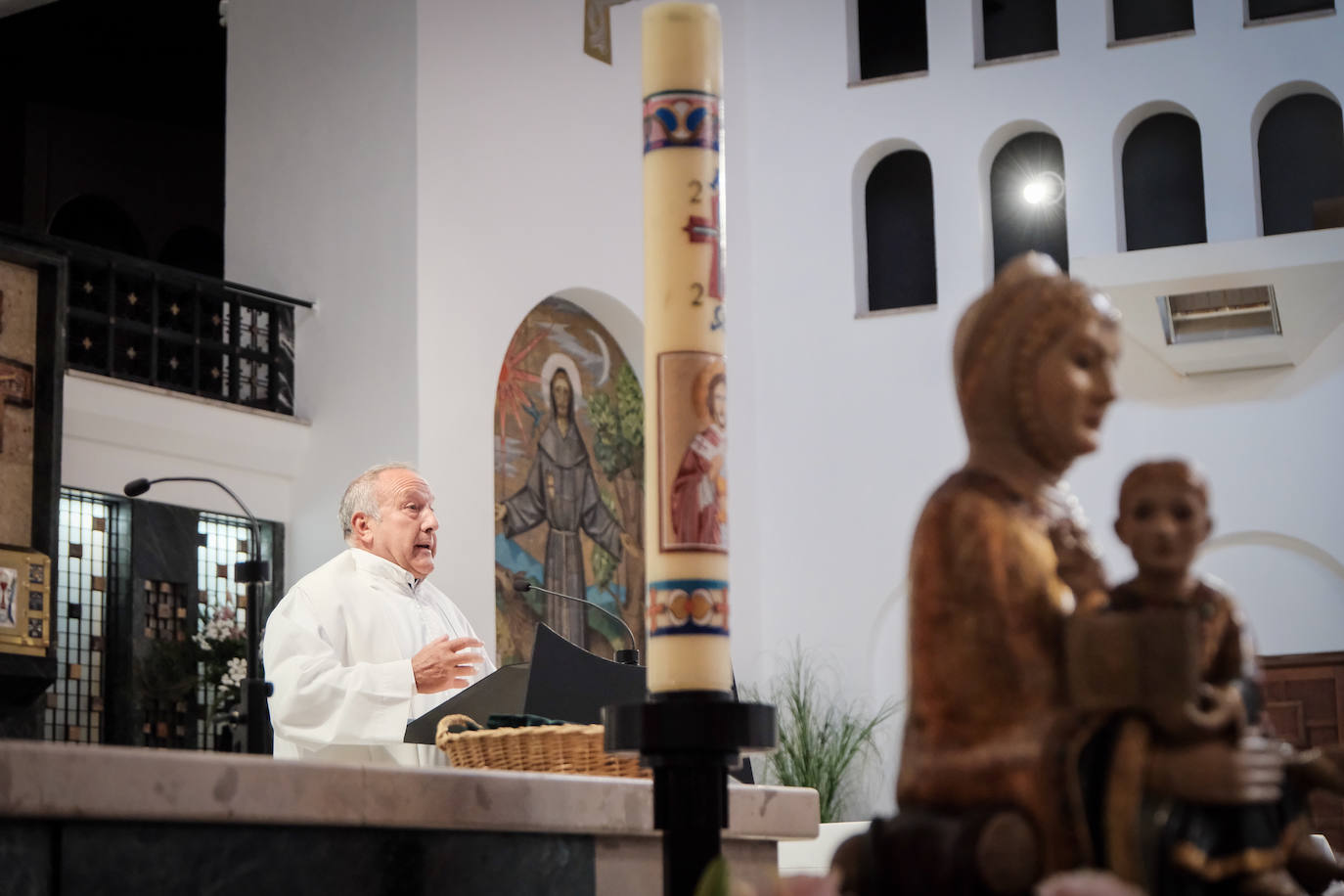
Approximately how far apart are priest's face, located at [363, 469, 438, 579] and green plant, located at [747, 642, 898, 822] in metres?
7.82

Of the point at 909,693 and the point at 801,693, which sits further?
the point at 801,693

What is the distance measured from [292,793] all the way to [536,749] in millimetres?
941

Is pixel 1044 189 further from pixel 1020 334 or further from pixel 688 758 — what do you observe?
pixel 1020 334

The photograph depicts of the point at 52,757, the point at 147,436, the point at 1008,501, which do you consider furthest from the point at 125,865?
the point at 147,436

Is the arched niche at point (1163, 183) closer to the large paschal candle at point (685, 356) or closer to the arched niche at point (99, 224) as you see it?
the arched niche at point (99, 224)

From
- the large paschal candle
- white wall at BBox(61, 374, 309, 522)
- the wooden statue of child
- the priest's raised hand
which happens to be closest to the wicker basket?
the large paschal candle

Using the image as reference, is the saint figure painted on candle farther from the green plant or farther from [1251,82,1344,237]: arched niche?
[1251,82,1344,237]: arched niche

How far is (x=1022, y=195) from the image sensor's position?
600 inches

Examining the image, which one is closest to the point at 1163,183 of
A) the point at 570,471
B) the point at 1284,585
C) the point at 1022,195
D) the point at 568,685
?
the point at 1022,195

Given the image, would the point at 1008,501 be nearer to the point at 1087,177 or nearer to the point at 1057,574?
the point at 1057,574

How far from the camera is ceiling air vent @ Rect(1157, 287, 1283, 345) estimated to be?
13648 millimetres

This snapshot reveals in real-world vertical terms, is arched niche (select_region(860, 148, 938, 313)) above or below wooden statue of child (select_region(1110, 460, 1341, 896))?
above

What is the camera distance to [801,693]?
1480 cm

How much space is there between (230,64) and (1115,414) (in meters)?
7.06
